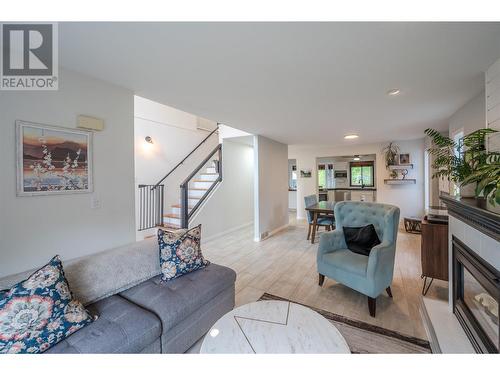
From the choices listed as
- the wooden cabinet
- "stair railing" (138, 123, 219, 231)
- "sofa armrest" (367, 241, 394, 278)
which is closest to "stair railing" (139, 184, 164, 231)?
"stair railing" (138, 123, 219, 231)

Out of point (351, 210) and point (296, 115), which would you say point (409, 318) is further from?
point (296, 115)

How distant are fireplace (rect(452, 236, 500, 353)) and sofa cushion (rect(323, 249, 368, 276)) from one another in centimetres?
71

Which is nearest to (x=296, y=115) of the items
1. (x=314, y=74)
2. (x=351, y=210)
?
(x=314, y=74)

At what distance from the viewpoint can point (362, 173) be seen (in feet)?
20.9

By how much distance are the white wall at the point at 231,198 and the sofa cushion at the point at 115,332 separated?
2.80 metres

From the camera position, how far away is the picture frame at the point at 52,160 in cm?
164

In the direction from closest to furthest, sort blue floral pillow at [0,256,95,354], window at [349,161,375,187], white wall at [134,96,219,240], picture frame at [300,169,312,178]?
blue floral pillow at [0,256,95,354] < white wall at [134,96,219,240] < window at [349,161,375,187] < picture frame at [300,169,312,178]

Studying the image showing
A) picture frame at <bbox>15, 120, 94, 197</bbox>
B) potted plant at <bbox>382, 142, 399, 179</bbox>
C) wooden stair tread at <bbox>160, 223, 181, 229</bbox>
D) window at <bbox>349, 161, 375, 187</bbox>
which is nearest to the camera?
picture frame at <bbox>15, 120, 94, 197</bbox>

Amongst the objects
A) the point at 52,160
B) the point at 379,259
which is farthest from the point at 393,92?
the point at 52,160

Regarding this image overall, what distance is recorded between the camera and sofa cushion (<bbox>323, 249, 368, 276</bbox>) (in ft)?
7.10

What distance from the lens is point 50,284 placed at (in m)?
1.24

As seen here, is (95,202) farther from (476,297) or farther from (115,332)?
→ (476,297)

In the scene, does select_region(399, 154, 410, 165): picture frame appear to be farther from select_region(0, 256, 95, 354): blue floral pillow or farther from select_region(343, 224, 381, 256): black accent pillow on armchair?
select_region(0, 256, 95, 354): blue floral pillow

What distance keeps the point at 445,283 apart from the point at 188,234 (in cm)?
314
